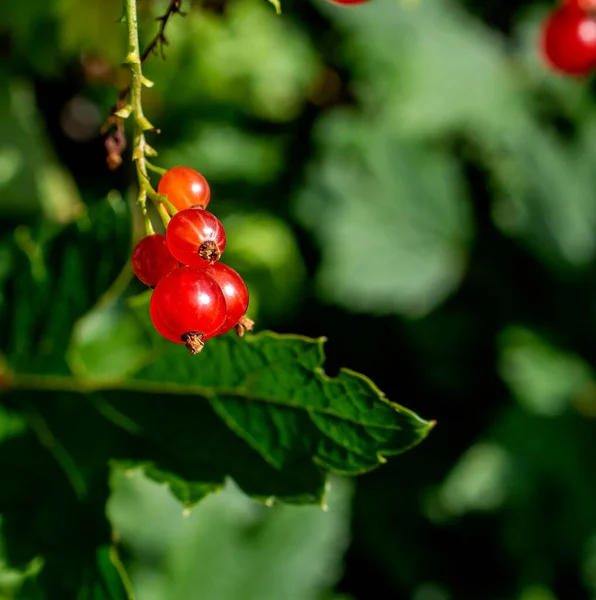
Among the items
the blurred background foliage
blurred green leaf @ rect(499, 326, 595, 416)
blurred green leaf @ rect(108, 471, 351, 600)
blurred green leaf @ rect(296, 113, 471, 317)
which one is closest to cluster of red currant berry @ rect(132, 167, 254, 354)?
the blurred background foliage

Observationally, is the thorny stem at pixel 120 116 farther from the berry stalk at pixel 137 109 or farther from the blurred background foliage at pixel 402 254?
the blurred background foliage at pixel 402 254

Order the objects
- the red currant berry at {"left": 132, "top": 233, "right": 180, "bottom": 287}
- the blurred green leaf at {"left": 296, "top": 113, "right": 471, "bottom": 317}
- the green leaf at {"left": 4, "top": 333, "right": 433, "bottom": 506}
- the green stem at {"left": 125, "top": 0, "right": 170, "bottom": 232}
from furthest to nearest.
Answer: the blurred green leaf at {"left": 296, "top": 113, "right": 471, "bottom": 317} → the green leaf at {"left": 4, "top": 333, "right": 433, "bottom": 506} → the red currant berry at {"left": 132, "top": 233, "right": 180, "bottom": 287} → the green stem at {"left": 125, "top": 0, "right": 170, "bottom": 232}

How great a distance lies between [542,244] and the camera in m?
4.05

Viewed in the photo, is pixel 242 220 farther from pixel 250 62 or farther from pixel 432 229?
pixel 432 229

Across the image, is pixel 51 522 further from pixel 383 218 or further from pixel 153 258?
pixel 383 218

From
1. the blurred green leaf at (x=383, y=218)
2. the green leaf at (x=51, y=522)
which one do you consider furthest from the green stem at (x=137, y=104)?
the blurred green leaf at (x=383, y=218)

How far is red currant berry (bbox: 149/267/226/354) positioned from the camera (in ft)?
3.60

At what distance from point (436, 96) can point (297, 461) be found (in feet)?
9.93

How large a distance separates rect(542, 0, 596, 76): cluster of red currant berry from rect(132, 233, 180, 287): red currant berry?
5.15 feet

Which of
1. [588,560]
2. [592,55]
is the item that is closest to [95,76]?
[592,55]

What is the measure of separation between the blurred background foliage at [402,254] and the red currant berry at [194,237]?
1414 millimetres

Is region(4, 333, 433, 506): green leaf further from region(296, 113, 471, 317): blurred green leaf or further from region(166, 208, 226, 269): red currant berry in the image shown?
region(296, 113, 471, 317): blurred green leaf

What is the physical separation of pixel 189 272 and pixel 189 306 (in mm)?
68

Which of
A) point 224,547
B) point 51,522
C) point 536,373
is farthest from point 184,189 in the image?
point 536,373
